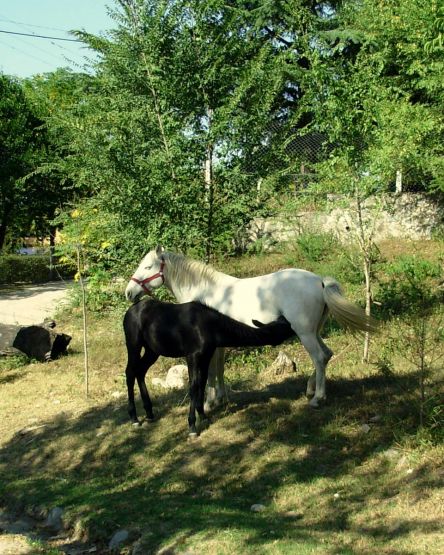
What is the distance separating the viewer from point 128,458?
753 centimetres

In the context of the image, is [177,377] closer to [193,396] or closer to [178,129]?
[193,396]

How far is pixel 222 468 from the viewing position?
6812 mm

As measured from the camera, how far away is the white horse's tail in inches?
287

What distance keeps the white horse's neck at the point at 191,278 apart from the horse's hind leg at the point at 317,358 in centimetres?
128

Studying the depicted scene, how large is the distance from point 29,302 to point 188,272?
14.3 metres

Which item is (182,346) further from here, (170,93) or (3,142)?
(3,142)

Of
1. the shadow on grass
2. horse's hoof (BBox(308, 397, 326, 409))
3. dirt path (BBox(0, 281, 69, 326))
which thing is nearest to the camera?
the shadow on grass

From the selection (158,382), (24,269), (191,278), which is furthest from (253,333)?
(24,269)

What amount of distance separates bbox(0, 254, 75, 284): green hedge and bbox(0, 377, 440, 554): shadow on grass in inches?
773

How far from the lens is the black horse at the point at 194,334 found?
7395 millimetres

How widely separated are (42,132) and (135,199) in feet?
60.9

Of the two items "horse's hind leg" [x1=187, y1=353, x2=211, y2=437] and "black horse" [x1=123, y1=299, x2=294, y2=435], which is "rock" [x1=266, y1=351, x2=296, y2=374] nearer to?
"black horse" [x1=123, y1=299, x2=294, y2=435]

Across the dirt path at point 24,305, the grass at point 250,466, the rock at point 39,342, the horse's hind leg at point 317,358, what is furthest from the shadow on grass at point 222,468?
the dirt path at point 24,305

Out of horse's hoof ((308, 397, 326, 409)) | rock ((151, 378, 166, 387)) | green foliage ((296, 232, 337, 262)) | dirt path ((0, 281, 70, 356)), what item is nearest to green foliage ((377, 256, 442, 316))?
green foliage ((296, 232, 337, 262))
